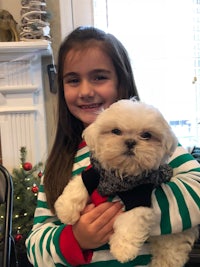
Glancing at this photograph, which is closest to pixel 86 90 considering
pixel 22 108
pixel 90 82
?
pixel 90 82

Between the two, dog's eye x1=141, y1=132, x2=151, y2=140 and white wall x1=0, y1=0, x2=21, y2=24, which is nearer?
dog's eye x1=141, y1=132, x2=151, y2=140

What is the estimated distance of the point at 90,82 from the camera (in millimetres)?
1133

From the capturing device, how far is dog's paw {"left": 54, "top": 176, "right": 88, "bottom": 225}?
895 mm

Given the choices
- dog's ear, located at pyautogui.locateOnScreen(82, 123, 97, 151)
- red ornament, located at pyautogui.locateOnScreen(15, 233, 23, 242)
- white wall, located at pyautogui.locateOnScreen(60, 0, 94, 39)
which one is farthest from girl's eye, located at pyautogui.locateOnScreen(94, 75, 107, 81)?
white wall, located at pyautogui.locateOnScreen(60, 0, 94, 39)

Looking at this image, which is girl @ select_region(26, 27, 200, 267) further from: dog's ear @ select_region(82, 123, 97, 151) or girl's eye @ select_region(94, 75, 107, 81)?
dog's ear @ select_region(82, 123, 97, 151)

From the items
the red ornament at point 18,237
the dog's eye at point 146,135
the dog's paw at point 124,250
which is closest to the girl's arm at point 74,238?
the dog's paw at point 124,250

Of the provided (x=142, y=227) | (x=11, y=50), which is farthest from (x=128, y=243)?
(x=11, y=50)

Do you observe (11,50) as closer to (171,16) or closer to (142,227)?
(171,16)

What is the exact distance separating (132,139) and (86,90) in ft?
1.20

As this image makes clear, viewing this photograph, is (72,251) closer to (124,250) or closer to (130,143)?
(124,250)

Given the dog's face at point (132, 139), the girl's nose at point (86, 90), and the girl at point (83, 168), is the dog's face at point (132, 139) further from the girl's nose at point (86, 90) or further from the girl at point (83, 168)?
the girl's nose at point (86, 90)

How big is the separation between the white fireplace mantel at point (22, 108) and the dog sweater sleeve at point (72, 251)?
1.42m

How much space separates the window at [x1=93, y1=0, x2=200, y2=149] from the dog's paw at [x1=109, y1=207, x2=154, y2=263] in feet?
5.40

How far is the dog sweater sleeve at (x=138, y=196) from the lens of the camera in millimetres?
842
